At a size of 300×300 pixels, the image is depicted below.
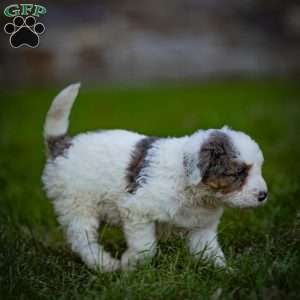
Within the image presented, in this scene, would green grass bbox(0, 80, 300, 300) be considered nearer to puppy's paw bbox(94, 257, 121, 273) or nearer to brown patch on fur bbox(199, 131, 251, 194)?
puppy's paw bbox(94, 257, 121, 273)

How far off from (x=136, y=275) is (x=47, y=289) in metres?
0.54

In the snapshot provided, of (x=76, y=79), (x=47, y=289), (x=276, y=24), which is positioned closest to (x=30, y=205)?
(x=47, y=289)

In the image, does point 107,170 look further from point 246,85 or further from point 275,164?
point 246,85

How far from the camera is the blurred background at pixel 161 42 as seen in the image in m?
Answer: 13.3

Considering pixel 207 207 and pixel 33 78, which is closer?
pixel 207 207

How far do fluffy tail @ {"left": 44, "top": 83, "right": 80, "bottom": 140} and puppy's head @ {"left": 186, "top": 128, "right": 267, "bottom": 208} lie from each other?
1079mm

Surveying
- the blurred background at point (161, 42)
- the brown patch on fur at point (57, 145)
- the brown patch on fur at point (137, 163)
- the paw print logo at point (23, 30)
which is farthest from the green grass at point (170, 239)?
the blurred background at point (161, 42)

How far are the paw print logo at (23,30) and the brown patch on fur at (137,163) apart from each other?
1186mm

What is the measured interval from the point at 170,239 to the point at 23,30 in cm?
193

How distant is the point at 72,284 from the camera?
4121 mm

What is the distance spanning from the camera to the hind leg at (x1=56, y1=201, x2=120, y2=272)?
4.64 metres

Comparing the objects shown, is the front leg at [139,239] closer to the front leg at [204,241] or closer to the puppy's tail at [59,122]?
the front leg at [204,241]

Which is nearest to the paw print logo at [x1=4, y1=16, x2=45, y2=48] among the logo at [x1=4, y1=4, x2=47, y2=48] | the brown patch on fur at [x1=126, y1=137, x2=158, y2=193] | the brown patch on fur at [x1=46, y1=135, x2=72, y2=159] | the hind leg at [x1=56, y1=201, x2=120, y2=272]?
the logo at [x1=4, y1=4, x2=47, y2=48]

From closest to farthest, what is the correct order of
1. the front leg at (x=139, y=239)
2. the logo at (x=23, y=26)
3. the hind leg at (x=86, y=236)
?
the front leg at (x=139, y=239)
the hind leg at (x=86, y=236)
the logo at (x=23, y=26)
